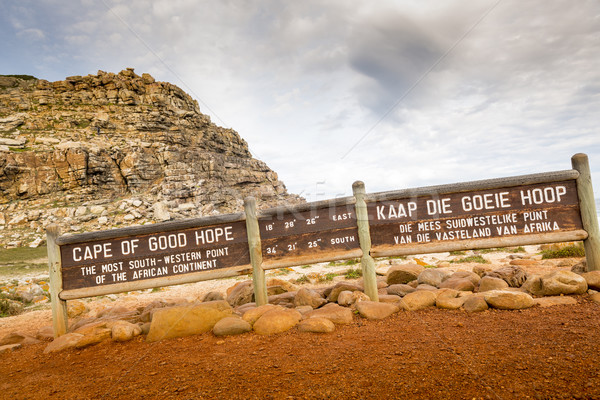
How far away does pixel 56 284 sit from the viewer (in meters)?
6.39

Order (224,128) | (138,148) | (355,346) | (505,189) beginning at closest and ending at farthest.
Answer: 1. (355,346)
2. (505,189)
3. (138,148)
4. (224,128)

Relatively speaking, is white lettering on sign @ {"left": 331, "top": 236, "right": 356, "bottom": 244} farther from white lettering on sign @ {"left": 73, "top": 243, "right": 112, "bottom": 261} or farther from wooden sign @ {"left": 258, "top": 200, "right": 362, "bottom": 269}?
white lettering on sign @ {"left": 73, "top": 243, "right": 112, "bottom": 261}

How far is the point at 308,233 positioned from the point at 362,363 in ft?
10.4

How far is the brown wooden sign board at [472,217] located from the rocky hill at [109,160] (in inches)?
1739

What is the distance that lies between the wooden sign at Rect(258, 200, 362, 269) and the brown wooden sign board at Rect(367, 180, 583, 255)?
51 centimetres

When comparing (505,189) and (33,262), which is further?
(33,262)

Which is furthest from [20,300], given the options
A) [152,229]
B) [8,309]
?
[152,229]

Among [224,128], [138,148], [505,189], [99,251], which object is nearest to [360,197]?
[505,189]

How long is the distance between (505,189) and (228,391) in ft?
18.9

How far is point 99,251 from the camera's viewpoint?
256 inches

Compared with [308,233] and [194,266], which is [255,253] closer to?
[308,233]

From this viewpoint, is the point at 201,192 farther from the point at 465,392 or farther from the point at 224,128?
the point at 465,392

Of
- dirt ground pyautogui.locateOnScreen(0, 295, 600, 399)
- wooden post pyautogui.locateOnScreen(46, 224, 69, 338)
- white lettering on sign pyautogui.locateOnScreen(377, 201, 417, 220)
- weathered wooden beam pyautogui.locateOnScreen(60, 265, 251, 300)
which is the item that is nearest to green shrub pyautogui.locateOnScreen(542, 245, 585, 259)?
dirt ground pyautogui.locateOnScreen(0, 295, 600, 399)

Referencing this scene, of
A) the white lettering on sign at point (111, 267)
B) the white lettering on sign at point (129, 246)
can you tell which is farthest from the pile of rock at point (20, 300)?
the white lettering on sign at point (129, 246)
